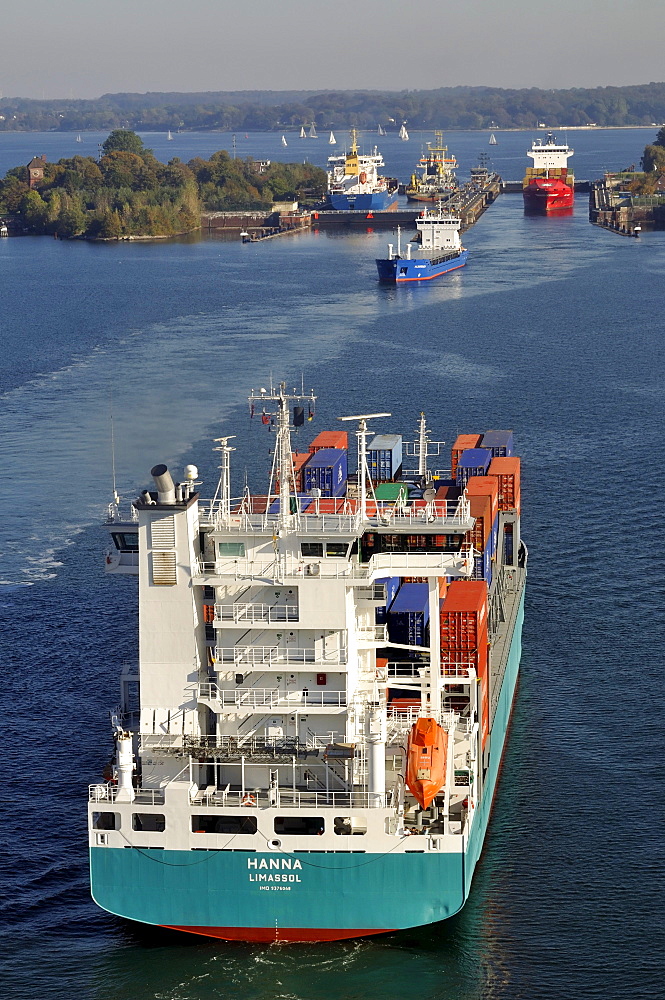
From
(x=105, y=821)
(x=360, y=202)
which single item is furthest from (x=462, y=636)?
(x=360, y=202)

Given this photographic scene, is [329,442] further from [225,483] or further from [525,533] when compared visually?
[225,483]

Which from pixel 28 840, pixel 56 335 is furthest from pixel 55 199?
pixel 28 840

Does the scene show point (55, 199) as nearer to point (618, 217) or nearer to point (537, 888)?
point (618, 217)

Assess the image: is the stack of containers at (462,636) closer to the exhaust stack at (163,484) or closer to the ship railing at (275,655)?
the ship railing at (275,655)

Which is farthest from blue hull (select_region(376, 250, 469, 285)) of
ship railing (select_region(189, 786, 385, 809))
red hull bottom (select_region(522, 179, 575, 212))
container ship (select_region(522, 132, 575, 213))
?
ship railing (select_region(189, 786, 385, 809))

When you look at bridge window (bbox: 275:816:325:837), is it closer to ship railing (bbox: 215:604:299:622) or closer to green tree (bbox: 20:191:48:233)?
ship railing (bbox: 215:604:299:622)
